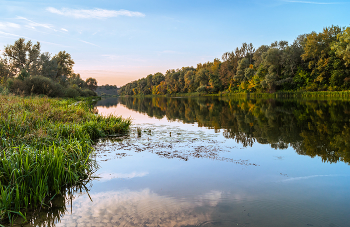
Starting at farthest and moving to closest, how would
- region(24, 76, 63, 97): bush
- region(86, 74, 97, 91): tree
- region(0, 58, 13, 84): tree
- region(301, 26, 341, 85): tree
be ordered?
region(86, 74, 97, 91): tree < region(301, 26, 341, 85): tree < region(0, 58, 13, 84): tree < region(24, 76, 63, 97): bush

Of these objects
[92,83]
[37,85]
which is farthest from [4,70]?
[92,83]

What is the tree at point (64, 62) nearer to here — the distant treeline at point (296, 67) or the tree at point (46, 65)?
the tree at point (46, 65)

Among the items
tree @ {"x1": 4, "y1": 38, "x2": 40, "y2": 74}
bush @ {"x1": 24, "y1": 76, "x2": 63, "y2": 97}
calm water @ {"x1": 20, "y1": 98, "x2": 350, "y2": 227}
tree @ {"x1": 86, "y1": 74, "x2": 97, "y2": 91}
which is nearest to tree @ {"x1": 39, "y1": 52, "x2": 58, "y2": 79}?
tree @ {"x1": 4, "y1": 38, "x2": 40, "y2": 74}

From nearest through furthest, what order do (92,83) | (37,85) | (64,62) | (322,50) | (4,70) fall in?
(37,85) < (4,70) < (322,50) < (64,62) < (92,83)

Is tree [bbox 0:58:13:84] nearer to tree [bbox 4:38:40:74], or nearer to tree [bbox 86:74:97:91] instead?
tree [bbox 4:38:40:74]

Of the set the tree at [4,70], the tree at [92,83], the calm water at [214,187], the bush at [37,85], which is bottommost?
the calm water at [214,187]

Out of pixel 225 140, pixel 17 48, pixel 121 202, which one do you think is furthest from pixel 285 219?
pixel 17 48

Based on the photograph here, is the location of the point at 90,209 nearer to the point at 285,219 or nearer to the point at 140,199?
the point at 140,199

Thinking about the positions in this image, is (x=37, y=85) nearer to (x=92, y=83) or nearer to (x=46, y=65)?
(x=46, y=65)

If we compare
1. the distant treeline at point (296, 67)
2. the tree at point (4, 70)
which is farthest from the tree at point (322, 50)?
the tree at point (4, 70)

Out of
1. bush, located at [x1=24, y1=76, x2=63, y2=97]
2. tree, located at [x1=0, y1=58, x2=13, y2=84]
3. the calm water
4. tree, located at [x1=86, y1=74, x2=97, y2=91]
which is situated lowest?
the calm water

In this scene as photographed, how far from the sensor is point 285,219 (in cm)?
394

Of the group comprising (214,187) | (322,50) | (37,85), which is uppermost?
(322,50)

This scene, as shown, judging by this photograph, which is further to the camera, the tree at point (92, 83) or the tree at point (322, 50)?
the tree at point (92, 83)
